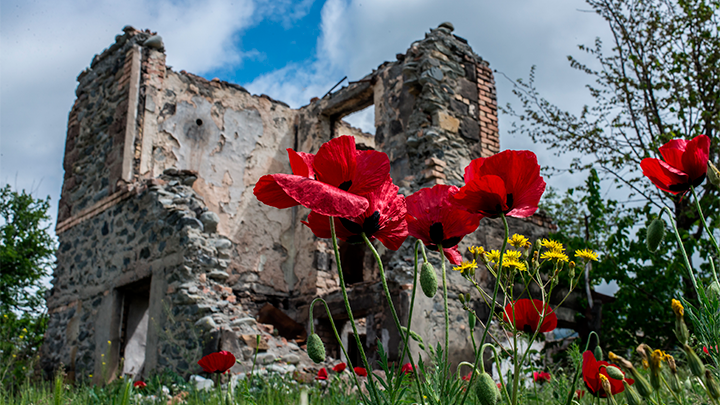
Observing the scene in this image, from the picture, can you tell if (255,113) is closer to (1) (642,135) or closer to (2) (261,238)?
(2) (261,238)

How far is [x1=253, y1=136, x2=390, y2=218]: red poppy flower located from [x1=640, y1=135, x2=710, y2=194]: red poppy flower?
2.35 ft

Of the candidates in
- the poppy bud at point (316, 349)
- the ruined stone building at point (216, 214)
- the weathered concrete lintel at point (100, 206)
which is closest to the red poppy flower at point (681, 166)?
the poppy bud at point (316, 349)

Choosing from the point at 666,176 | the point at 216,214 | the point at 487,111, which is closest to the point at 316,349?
the point at 666,176

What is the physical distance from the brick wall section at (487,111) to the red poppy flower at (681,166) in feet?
21.9

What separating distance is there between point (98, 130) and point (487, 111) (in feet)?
21.0

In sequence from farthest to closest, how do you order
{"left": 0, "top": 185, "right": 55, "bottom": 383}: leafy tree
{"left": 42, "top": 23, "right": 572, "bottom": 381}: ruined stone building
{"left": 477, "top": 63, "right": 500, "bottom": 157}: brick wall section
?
{"left": 0, "top": 185, "right": 55, "bottom": 383}: leafy tree < {"left": 477, "top": 63, "right": 500, "bottom": 157}: brick wall section < {"left": 42, "top": 23, "right": 572, "bottom": 381}: ruined stone building

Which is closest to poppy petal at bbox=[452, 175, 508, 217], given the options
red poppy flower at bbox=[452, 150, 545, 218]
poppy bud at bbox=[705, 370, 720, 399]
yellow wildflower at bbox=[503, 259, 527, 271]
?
red poppy flower at bbox=[452, 150, 545, 218]

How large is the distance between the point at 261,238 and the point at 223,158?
5.16ft

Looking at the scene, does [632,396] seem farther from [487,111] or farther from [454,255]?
[487,111]

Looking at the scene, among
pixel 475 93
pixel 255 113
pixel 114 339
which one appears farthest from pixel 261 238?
pixel 475 93

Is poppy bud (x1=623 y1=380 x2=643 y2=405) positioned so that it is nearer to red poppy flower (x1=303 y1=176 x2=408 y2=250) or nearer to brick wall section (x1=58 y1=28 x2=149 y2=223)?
red poppy flower (x1=303 y1=176 x2=408 y2=250)

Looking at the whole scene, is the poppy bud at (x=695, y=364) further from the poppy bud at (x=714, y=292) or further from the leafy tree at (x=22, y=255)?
the leafy tree at (x=22, y=255)

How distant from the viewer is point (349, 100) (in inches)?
373

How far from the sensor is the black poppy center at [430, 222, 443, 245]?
46.0 inches
